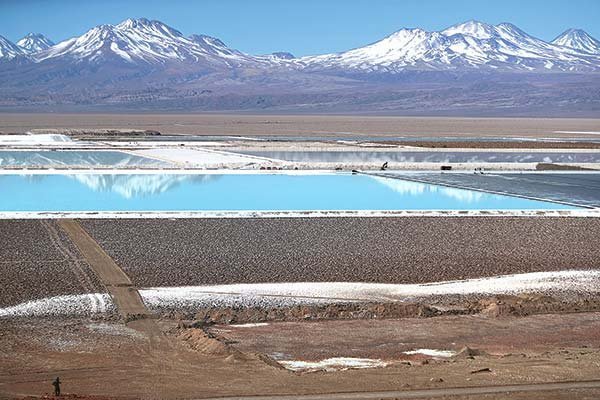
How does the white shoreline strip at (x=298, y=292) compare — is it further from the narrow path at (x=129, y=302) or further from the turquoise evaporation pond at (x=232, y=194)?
the turquoise evaporation pond at (x=232, y=194)

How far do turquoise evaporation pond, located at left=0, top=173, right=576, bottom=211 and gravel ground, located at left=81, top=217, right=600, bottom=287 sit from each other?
6.36ft

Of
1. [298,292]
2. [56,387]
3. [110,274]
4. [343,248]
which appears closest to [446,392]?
[56,387]

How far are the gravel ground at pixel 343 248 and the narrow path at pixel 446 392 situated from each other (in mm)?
4142

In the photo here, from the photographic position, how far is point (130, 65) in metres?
194

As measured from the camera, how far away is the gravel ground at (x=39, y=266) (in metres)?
9.91

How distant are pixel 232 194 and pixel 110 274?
7.98m

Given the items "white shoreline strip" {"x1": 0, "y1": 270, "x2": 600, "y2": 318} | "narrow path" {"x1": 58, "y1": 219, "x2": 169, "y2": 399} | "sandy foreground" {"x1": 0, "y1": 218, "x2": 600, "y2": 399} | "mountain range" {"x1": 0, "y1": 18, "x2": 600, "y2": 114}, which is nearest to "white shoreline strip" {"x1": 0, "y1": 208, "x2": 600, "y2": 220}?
"narrow path" {"x1": 58, "y1": 219, "x2": 169, "y2": 399}

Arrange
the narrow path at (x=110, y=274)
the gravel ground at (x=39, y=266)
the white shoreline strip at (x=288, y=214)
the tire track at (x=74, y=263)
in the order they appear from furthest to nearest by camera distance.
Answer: the white shoreline strip at (x=288, y=214)
the tire track at (x=74, y=263)
the gravel ground at (x=39, y=266)
the narrow path at (x=110, y=274)

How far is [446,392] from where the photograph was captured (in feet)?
21.4

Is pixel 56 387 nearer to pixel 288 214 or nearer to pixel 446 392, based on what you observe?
pixel 446 392

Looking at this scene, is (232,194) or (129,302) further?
(232,194)

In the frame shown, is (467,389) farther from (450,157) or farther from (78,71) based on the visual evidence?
(78,71)

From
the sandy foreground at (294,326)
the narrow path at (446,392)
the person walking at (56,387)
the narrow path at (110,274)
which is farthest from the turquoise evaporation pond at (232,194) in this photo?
the narrow path at (446,392)

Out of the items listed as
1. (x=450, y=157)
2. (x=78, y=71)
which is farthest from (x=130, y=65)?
(x=450, y=157)
